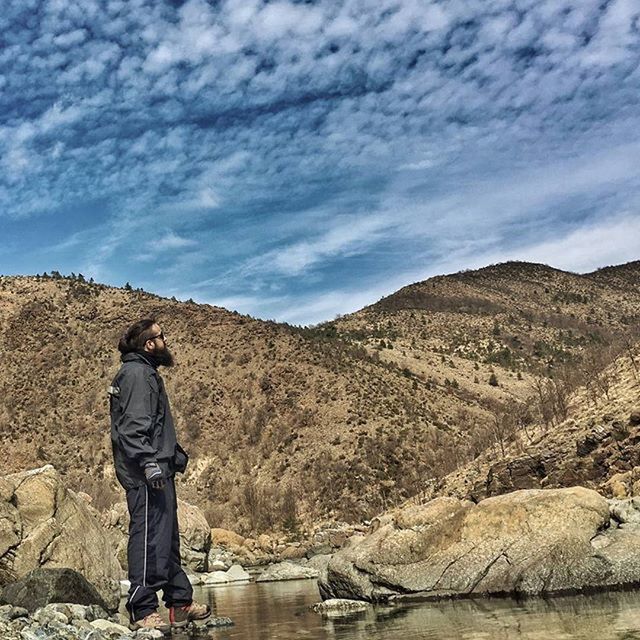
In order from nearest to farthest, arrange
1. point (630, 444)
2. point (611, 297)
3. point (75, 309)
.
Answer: point (630, 444) → point (75, 309) → point (611, 297)

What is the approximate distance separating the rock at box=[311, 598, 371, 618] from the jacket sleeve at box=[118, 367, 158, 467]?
119 inches

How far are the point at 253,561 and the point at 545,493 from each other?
18.6m

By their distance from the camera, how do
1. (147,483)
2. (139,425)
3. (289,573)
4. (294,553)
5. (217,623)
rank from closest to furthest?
(147,483), (139,425), (217,623), (289,573), (294,553)

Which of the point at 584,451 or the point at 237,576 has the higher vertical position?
Result: the point at 584,451

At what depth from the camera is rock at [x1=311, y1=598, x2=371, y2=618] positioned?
7777 mm

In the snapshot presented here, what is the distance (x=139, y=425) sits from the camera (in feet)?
19.8

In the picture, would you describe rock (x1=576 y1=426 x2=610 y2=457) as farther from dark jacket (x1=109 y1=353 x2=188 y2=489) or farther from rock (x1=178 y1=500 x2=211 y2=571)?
rock (x1=178 y1=500 x2=211 y2=571)

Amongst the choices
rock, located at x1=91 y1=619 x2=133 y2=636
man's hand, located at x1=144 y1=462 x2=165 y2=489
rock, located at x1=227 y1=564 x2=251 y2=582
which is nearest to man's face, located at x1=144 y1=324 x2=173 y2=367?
man's hand, located at x1=144 y1=462 x2=165 y2=489

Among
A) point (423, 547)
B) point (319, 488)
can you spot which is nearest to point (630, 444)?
point (423, 547)

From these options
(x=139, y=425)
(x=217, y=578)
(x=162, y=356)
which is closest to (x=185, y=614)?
(x=139, y=425)

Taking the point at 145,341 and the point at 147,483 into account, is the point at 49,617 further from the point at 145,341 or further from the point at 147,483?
the point at 145,341

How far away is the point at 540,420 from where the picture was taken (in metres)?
18.9

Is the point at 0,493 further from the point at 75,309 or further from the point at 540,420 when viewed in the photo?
the point at 75,309

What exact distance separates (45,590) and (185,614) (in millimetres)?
2280
